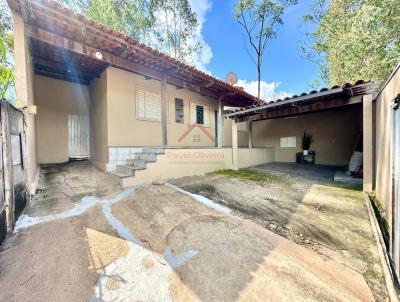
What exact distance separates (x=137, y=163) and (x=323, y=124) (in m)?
9.31

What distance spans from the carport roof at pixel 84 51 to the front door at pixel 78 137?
1.59m

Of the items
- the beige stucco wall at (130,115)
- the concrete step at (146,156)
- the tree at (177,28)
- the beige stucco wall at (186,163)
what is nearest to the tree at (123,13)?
the tree at (177,28)

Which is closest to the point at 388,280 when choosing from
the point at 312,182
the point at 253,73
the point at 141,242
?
the point at 141,242

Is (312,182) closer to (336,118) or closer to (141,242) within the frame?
(336,118)

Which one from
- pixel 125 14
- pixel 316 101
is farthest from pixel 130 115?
pixel 125 14

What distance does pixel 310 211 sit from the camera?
12.4 ft

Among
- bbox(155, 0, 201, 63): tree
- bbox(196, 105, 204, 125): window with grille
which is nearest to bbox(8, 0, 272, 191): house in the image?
bbox(196, 105, 204, 125): window with grille

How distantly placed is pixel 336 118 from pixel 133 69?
9.54 m

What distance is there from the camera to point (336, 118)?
9016 mm

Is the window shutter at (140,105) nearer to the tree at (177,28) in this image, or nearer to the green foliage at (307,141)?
the green foliage at (307,141)

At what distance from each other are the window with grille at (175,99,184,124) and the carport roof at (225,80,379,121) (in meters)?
2.28

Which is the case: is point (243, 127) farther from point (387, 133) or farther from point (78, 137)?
point (78, 137)

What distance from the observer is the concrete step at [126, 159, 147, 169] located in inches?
214

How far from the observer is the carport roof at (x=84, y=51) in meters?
3.92
